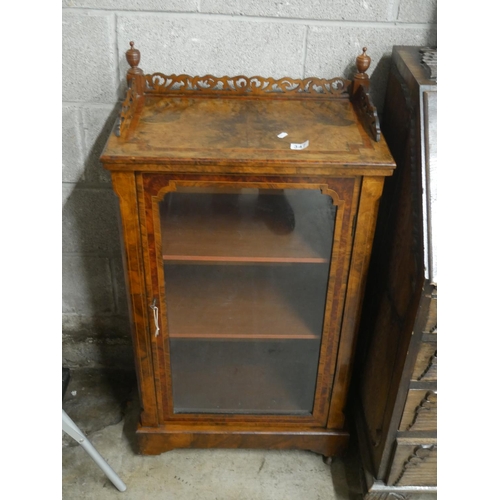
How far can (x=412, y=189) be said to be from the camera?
111 cm

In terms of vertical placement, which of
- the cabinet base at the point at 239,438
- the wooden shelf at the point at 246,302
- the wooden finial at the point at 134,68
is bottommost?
the cabinet base at the point at 239,438

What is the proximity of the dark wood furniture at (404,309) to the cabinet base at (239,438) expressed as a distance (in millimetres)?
107

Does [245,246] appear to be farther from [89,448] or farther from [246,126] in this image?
[89,448]

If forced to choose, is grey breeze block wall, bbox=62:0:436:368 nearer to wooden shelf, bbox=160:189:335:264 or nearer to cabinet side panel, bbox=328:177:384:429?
wooden shelf, bbox=160:189:335:264

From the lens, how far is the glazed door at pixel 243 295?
3.79 feet

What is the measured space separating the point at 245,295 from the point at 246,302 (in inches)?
0.9

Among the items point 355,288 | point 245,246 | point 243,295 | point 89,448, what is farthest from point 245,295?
point 89,448

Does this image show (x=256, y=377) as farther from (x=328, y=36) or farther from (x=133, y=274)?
(x=328, y=36)

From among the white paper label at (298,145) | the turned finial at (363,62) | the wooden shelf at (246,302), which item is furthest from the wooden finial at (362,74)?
the wooden shelf at (246,302)

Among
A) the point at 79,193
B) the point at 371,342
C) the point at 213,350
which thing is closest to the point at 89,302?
the point at 79,193

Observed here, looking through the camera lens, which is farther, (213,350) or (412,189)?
(213,350)

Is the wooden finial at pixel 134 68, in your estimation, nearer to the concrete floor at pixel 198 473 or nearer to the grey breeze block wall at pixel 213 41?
the grey breeze block wall at pixel 213 41

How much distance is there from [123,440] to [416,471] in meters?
0.88

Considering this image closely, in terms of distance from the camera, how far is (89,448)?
4.57ft
